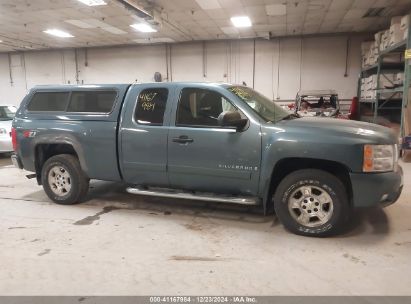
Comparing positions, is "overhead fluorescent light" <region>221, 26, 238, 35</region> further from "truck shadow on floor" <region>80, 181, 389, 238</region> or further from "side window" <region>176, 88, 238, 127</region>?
"side window" <region>176, 88, 238, 127</region>

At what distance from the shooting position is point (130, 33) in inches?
509

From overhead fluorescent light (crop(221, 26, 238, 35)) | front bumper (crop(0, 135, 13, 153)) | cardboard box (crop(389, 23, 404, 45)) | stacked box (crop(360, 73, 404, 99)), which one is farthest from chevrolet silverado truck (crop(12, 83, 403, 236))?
overhead fluorescent light (crop(221, 26, 238, 35))

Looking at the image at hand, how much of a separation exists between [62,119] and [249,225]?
294 centimetres

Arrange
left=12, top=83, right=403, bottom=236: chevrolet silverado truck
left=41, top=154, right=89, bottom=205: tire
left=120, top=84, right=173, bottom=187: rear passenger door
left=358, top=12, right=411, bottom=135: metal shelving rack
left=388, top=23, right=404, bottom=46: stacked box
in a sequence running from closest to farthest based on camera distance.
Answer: left=12, top=83, right=403, bottom=236: chevrolet silverado truck → left=120, top=84, right=173, bottom=187: rear passenger door → left=41, top=154, right=89, bottom=205: tire → left=358, top=12, right=411, bottom=135: metal shelving rack → left=388, top=23, right=404, bottom=46: stacked box

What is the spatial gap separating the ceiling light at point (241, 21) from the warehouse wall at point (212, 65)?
8.33 ft

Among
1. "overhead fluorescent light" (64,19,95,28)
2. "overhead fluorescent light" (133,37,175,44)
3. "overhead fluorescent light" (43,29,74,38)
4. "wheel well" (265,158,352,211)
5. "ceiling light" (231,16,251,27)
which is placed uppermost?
"overhead fluorescent light" (43,29,74,38)

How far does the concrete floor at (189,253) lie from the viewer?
8.66 feet

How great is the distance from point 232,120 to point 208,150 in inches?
19.5

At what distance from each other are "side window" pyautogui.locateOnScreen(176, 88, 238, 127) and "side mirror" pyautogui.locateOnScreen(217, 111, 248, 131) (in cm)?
28

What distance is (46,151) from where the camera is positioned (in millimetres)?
4867

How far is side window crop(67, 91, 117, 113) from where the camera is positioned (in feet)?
14.5

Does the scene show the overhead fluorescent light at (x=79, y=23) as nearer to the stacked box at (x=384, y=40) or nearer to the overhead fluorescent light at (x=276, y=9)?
the overhead fluorescent light at (x=276, y=9)

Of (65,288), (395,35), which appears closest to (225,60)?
(395,35)

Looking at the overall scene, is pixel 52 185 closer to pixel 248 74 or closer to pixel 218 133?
pixel 218 133
